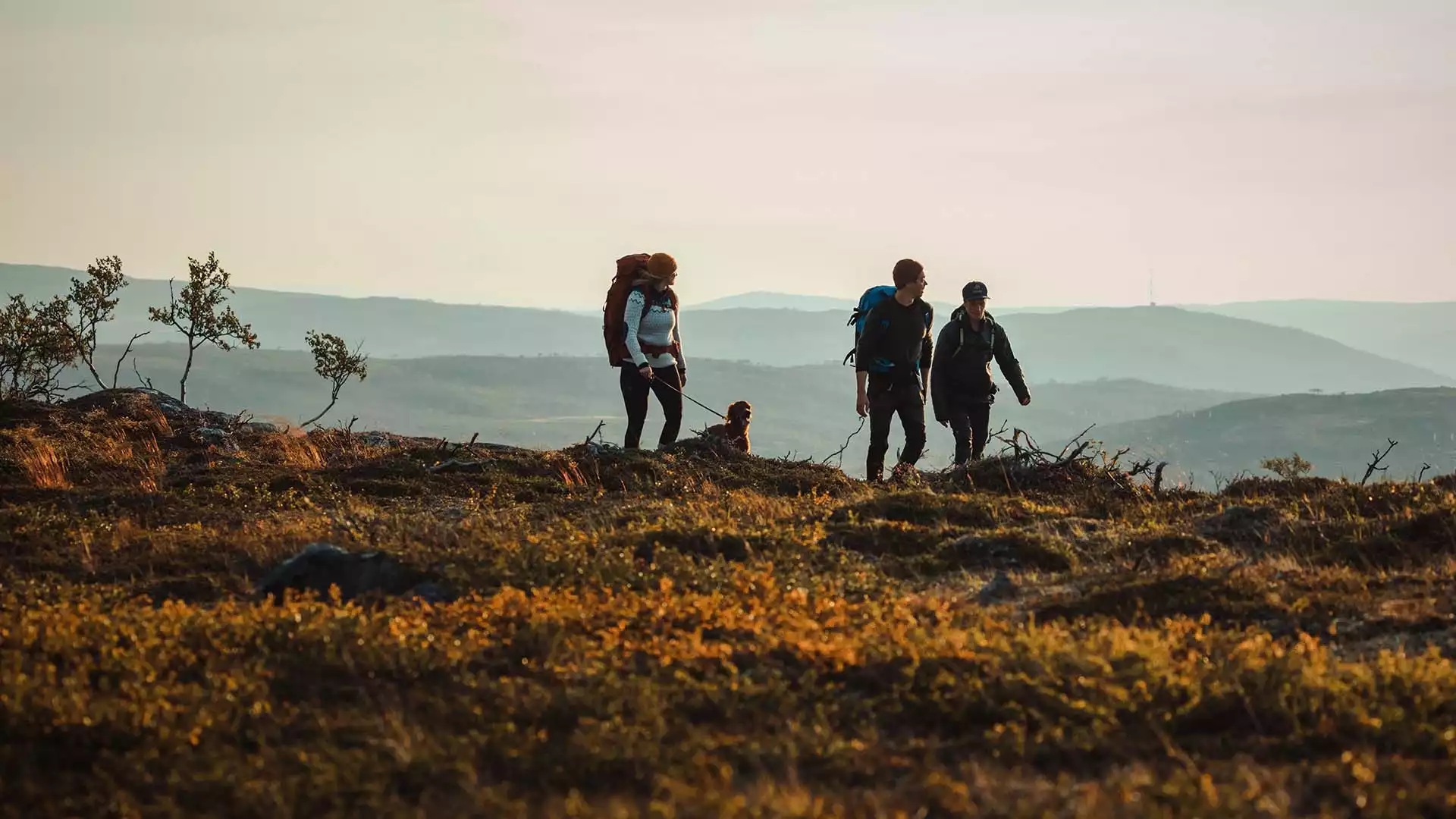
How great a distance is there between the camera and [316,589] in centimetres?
740

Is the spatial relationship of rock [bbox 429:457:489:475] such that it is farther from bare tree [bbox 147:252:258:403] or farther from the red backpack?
bare tree [bbox 147:252:258:403]

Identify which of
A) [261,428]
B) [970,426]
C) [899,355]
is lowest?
[261,428]

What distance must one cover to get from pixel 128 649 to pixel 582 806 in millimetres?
2953

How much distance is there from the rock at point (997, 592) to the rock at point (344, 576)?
3.13m

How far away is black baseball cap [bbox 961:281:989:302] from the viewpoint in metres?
13.5

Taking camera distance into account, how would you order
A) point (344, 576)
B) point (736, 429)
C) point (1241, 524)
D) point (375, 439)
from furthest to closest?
point (375, 439)
point (736, 429)
point (1241, 524)
point (344, 576)

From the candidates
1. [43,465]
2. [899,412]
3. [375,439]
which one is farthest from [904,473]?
[375,439]

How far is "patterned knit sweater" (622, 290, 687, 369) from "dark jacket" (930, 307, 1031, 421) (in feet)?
9.37

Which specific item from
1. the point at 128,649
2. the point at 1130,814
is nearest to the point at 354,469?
the point at 128,649

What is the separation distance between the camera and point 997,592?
7.62m

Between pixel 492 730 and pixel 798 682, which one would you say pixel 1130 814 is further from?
pixel 492 730

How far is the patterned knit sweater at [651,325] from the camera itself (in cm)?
1306

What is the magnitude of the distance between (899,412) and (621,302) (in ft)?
10.3

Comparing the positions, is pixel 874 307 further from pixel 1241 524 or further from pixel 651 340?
pixel 1241 524
